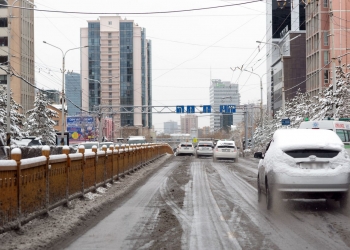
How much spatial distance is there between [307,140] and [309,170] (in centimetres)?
69

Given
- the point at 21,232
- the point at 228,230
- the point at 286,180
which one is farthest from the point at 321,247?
the point at 21,232

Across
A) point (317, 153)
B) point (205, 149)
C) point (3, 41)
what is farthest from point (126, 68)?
point (317, 153)

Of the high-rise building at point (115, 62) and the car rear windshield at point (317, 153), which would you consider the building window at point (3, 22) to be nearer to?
the car rear windshield at point (317, 153)

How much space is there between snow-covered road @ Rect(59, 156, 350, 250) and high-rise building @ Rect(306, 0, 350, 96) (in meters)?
64.4

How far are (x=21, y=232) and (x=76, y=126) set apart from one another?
251 feet

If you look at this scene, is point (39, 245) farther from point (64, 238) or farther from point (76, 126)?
point (76, 126)

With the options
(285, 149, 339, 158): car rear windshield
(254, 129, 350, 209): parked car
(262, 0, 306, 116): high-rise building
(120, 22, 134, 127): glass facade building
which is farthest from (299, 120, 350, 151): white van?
(120, 22, 134, 127): glass facade building

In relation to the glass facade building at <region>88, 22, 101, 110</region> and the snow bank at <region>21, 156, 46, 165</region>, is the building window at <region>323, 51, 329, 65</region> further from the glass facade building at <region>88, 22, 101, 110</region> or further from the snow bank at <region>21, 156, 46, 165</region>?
the glass facade building at <region>88, 22, 101, 110</region>

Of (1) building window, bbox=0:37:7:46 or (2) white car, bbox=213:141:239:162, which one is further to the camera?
(1) building window, bbox=0:37:7:46

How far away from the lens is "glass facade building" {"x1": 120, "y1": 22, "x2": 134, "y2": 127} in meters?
146

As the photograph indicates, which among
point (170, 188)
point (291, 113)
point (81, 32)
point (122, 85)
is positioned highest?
point (81, 32)

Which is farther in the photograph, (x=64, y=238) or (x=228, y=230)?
(x=228, y=230)

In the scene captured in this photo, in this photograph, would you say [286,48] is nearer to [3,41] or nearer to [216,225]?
[3,41]

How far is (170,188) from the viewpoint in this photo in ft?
52.9
